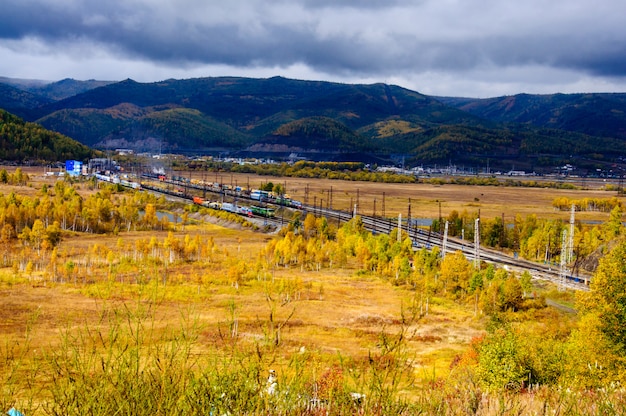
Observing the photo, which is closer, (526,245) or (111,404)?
(111,404)

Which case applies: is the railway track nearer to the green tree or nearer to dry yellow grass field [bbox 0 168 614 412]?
dry yellow grass field [bbox 0 168 614 412]

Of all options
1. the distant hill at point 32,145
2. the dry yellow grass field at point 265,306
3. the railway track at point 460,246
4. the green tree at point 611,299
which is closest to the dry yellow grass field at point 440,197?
the railway track at point 460,246

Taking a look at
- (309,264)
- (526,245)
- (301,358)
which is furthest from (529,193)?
(301,358)

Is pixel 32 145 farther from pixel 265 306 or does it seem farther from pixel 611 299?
pixel 611 299

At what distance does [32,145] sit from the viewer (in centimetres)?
16338

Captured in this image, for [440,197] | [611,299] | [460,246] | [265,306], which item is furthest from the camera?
[440,197]

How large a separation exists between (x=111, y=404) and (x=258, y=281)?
141 feet

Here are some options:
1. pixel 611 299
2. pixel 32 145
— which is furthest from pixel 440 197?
pixel 32 145

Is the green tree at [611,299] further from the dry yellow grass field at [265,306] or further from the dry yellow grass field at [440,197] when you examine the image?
the dry yellow grass field at [440,197]

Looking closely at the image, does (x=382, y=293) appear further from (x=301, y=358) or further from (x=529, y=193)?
(x=529, y=193)

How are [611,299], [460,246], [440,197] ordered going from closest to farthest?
[611,299] → [460,246] → [440,197]

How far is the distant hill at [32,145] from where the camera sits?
517ft

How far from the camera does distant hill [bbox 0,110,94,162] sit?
15750cm

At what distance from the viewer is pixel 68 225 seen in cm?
7150
